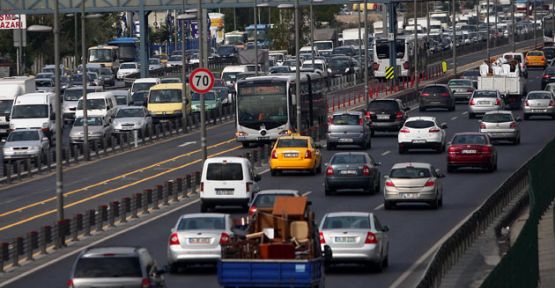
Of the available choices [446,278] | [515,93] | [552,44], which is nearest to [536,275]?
[446,278]

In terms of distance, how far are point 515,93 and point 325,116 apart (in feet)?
61.7

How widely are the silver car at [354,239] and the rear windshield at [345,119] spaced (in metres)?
32.8

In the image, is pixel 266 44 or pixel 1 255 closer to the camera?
pixel 1 255

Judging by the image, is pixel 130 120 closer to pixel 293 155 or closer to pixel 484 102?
pixel 484 102

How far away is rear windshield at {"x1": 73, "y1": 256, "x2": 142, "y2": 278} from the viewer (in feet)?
93.7

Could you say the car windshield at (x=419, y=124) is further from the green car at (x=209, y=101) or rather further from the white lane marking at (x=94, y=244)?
the green car at (x=209, y=101)

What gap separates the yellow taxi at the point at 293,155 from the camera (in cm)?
6028

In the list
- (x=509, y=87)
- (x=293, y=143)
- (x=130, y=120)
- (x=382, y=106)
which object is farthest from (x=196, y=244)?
(x=509, y=87)

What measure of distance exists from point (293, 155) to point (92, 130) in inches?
744

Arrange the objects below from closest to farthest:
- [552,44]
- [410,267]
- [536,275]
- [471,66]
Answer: [536,275], [410,267], [471,66], [552,44]

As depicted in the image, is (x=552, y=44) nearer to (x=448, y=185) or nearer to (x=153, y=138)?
(x=153, y=138)

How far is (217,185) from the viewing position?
49.1m

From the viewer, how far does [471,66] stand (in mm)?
136750

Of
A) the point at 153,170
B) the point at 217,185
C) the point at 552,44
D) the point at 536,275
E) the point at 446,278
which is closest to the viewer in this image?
the point at 536,275
